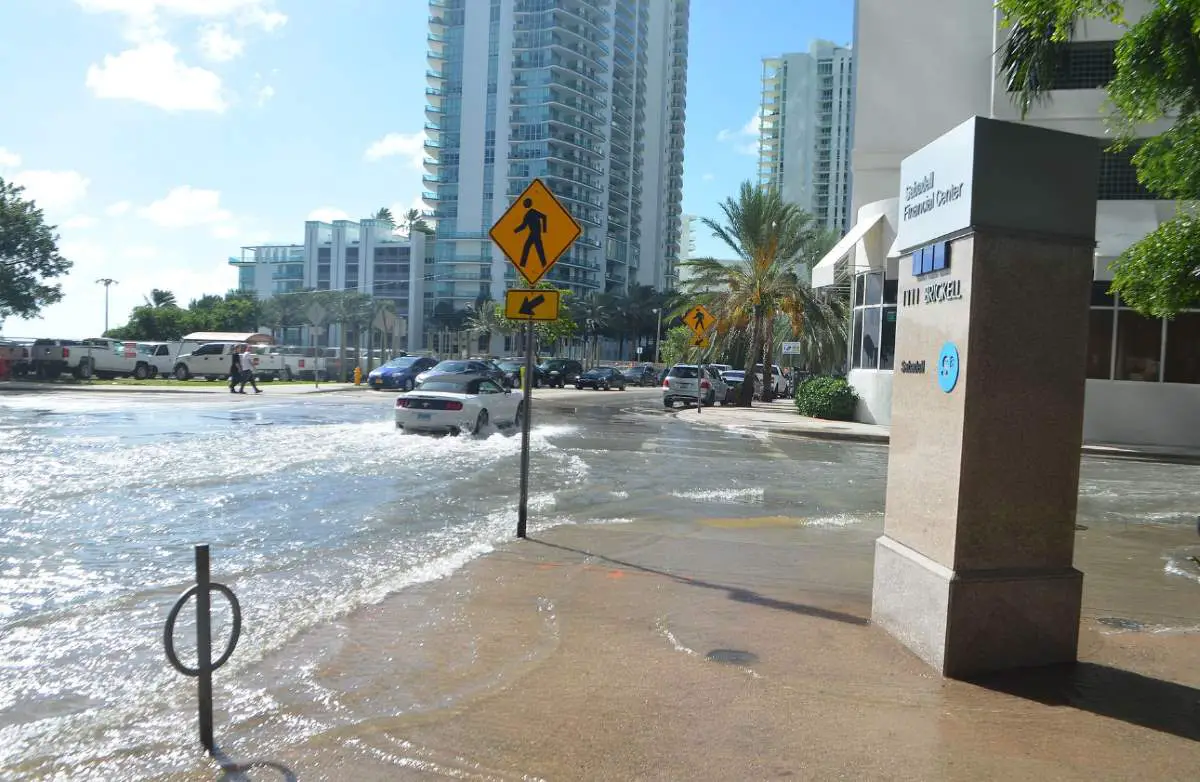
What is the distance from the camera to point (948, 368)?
5344mm

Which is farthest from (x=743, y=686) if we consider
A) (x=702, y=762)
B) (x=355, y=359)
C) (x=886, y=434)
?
(x=355, y=359)

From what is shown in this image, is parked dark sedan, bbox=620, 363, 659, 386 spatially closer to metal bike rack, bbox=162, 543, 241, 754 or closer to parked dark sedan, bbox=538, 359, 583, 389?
parked dark sedan, bbox=538, 359, 583, 389

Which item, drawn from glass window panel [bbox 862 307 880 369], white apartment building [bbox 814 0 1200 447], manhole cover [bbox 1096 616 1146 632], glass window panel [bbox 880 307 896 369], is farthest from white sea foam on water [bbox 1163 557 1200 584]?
glass window panel [bbox 862 307 880 369]

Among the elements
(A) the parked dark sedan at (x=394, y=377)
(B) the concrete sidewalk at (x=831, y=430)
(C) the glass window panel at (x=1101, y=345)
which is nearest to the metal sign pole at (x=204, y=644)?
(B) the concrete sidewalk at (x=831, y=430)

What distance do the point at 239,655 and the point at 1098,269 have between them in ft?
81.8

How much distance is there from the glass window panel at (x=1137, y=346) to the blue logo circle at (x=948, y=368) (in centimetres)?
2337

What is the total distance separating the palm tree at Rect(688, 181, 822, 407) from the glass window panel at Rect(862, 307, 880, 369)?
4876 mm

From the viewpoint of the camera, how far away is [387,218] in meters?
140

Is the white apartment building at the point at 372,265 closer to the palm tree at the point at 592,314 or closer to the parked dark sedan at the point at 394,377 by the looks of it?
the palm tree at the point at 592,314

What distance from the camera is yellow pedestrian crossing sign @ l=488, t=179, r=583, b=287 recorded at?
29.0ft

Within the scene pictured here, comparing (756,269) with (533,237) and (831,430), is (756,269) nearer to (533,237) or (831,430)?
(831,430)

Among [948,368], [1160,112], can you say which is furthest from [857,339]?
[948,368]

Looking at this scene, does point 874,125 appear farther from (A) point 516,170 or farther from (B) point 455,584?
(A) point 516,170

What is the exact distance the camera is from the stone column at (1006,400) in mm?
5180
